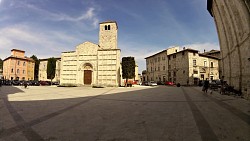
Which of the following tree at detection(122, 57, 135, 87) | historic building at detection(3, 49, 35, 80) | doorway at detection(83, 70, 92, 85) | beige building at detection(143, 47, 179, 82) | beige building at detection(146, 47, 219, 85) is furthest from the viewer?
historic building at detection(3, 49, 35, 80)

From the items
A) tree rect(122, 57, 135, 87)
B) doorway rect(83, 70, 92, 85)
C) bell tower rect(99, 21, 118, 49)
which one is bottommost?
doorway rect(83, 70, 92, 85)

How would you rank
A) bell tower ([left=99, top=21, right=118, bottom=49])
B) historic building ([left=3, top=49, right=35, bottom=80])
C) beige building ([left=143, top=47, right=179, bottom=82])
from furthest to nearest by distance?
historic building ([left=3, top=49, right=35, bottom=80]), beige building ([left=143, top=47, right=179, bottom=82]), bell tower ([left=99, top=21, right=118, bottom=49])

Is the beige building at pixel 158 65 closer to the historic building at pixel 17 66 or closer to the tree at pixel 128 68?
the tree at pixel 128 68

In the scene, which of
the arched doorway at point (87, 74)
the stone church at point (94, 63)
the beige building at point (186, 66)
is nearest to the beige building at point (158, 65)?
the beige building at point (186, 66)

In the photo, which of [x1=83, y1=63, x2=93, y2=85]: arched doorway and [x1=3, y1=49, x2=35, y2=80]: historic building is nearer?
[x1=83, y1=63, x2=93, y2=85]: arched doorway

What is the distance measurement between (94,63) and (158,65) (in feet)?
101

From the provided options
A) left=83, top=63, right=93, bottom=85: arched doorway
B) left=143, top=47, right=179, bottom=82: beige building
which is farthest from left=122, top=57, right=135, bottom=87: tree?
left=143, top=47, right=179, bottom=82: beige building

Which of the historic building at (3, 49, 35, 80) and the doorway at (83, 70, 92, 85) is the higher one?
the historic building at (3, 49, 35, 80)

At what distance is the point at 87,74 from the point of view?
1205 inches

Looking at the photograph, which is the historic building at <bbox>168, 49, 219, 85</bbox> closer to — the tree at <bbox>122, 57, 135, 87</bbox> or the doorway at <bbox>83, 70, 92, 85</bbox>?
the tree at <bbox>122, 57, 135, 87</bbox>

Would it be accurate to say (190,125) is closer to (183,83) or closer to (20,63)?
(183,83)

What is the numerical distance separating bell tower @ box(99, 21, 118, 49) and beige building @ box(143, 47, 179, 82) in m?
24.1

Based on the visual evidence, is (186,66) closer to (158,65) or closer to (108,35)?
(158,65)

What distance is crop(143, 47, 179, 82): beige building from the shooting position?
51.3m
